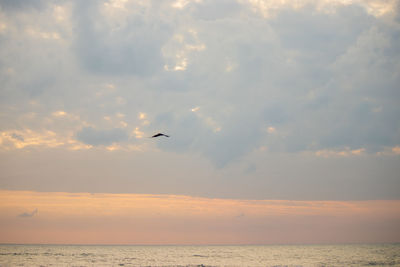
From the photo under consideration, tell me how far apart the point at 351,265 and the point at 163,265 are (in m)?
48.6

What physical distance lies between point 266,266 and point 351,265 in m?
22.4

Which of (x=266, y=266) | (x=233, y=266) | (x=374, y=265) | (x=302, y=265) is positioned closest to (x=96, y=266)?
(x=233, y=266)

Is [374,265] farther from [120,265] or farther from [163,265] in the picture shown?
[120,265]

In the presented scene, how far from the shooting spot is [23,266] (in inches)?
3593

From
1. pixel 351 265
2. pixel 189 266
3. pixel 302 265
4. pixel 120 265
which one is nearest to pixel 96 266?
pixel 120 265

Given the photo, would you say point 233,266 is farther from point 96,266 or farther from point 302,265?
point 96,266

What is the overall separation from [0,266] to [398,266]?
324 feet

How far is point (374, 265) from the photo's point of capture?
308 feet

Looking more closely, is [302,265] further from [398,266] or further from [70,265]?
[70,265]

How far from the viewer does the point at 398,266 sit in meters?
Result: 90.3

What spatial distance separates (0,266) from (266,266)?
218ft

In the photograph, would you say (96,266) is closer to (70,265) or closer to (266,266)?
(70,265)

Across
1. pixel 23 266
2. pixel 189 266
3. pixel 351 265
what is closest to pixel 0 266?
pixel 23 266

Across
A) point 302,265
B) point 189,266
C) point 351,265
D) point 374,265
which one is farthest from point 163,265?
point 374,265
